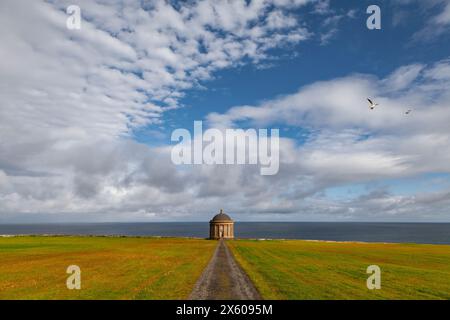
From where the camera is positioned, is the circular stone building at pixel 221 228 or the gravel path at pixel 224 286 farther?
the circular stone building at pixel 221 228

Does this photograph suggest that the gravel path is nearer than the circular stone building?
Yes

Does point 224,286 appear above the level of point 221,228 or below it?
above

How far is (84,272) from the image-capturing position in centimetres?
3088

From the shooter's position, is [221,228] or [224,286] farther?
[221,228]

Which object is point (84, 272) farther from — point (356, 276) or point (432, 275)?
point (432, 275)

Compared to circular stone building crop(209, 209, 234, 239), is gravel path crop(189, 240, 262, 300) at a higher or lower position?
higher

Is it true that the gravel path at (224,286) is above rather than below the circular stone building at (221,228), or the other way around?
above

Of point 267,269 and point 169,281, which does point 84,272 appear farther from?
point 267,269

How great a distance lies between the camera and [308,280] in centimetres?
2666
